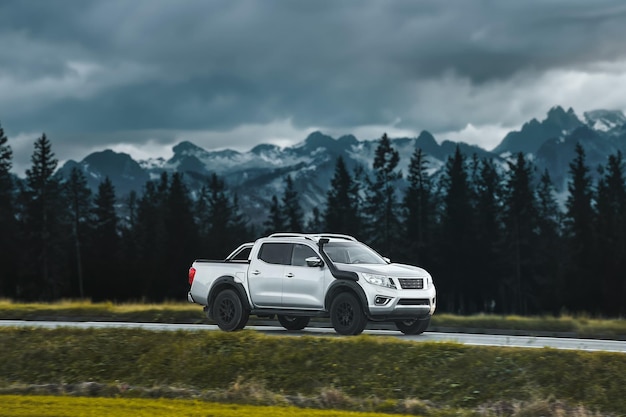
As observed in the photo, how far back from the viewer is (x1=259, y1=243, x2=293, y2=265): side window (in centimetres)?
1853

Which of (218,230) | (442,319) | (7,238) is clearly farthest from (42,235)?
(442,319)

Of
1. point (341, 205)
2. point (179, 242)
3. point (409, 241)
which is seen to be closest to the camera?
point (409, 241)

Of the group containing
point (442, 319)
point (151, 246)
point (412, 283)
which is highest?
point (151, 246)

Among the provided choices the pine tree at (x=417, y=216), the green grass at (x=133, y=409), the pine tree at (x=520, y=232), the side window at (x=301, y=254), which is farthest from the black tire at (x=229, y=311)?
the pine tree at (x=520, y=232)

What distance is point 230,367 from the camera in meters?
15.9

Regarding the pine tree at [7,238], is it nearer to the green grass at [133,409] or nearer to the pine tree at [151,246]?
the pine tree at [151,246]

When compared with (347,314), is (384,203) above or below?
above

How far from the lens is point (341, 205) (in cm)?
9225

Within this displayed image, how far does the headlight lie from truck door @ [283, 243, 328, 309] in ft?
3.16

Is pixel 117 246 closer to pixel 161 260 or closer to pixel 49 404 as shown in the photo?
pixel 161 260

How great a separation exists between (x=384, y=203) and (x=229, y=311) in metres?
70.7

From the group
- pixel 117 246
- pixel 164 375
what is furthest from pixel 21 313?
pixel 117 246

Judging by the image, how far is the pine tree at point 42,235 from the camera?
86875 millimetres

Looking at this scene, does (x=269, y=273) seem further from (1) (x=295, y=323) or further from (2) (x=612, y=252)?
(2) (x=612, y=252)
